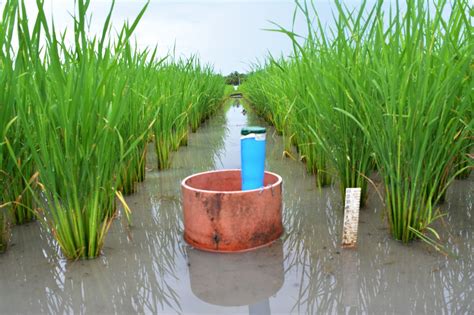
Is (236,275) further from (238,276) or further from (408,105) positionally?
(408,105)

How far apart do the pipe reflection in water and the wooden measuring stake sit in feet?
0.71

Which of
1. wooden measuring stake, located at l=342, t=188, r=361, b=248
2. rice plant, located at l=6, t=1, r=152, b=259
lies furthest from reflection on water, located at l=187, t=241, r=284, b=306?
rice plant, located at l=6, t=1, r=152, b=259

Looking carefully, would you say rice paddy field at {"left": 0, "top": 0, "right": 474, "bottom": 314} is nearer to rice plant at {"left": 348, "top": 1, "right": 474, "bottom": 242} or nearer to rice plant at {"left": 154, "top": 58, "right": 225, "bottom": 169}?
rice plant at {"left": 348, "top": 1, "right": 474, "bottom": 242}

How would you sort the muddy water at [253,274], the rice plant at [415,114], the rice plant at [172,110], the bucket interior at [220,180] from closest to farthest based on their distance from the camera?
the muddy water at [253,274] → the rice plant at [415,114] → the bucket interior at [220,180] → the rice plant at [172,110]

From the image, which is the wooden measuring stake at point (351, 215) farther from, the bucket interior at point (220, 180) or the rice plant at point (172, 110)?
the rice plant at point (172, 110)

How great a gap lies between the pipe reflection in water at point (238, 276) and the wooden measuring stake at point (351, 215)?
0.22 m

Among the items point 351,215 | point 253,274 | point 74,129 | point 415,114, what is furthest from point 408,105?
point 74,129

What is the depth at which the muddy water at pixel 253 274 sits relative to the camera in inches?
41.2

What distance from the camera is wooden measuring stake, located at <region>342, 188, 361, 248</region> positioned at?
4.18 ft

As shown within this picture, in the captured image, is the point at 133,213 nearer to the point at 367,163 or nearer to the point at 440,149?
the point at 367,163

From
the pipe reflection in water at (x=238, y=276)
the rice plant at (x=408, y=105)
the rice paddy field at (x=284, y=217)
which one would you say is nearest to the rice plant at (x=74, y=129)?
the rice paddy field at (x=284, y=217)

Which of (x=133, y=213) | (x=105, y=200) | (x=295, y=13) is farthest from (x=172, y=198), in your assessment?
(x=295, y=13)

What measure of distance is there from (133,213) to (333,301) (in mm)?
976

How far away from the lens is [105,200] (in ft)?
4.42
